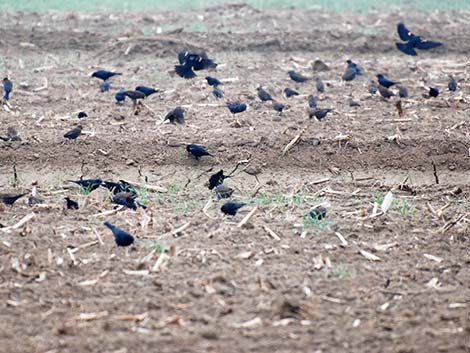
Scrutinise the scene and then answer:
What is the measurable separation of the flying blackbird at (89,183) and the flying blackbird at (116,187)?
0.04 meters

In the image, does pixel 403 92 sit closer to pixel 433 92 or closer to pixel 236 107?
pixel 433 92

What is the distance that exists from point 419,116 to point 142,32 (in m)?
4.30

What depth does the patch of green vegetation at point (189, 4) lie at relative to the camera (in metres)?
13.1

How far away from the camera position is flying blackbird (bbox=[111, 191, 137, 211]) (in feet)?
19.3

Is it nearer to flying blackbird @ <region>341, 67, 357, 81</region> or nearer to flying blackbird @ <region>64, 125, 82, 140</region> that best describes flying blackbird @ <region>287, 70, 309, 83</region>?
flying blackbird @ <region>341, 67, 357, 81</region>

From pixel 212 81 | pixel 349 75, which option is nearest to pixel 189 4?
pixel 349 75

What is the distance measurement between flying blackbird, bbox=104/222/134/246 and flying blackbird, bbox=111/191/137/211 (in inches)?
27.4

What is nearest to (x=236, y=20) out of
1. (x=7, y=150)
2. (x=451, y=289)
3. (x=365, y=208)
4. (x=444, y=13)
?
(x=444, y=13)

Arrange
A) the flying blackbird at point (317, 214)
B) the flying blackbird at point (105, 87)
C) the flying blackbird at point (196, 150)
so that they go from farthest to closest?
1. the flying blackbird at point (105, 87)
2. the flying blackbird at point (196, 150)
3. the flying blackbird at point (317, 214)

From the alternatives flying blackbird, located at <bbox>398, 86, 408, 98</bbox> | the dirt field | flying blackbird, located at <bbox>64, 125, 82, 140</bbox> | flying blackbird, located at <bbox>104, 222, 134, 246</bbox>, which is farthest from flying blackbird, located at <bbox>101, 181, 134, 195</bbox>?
flying blackbird, located at <bbox>398, 86, 408, 98</bbox>

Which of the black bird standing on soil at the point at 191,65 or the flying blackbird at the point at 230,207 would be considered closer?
the flying blackbird at the point at 230,207

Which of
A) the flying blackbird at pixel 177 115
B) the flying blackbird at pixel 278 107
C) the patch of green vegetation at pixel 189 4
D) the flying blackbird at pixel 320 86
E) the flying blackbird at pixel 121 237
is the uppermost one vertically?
the flying blackbird at pixel 121 237

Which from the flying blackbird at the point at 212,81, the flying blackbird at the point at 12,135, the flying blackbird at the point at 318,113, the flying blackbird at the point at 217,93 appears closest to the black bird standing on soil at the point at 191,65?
the flying blackbird at the point at 212,81

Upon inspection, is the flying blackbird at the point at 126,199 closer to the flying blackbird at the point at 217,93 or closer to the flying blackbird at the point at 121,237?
the flying blackbird at the point at 121,237
